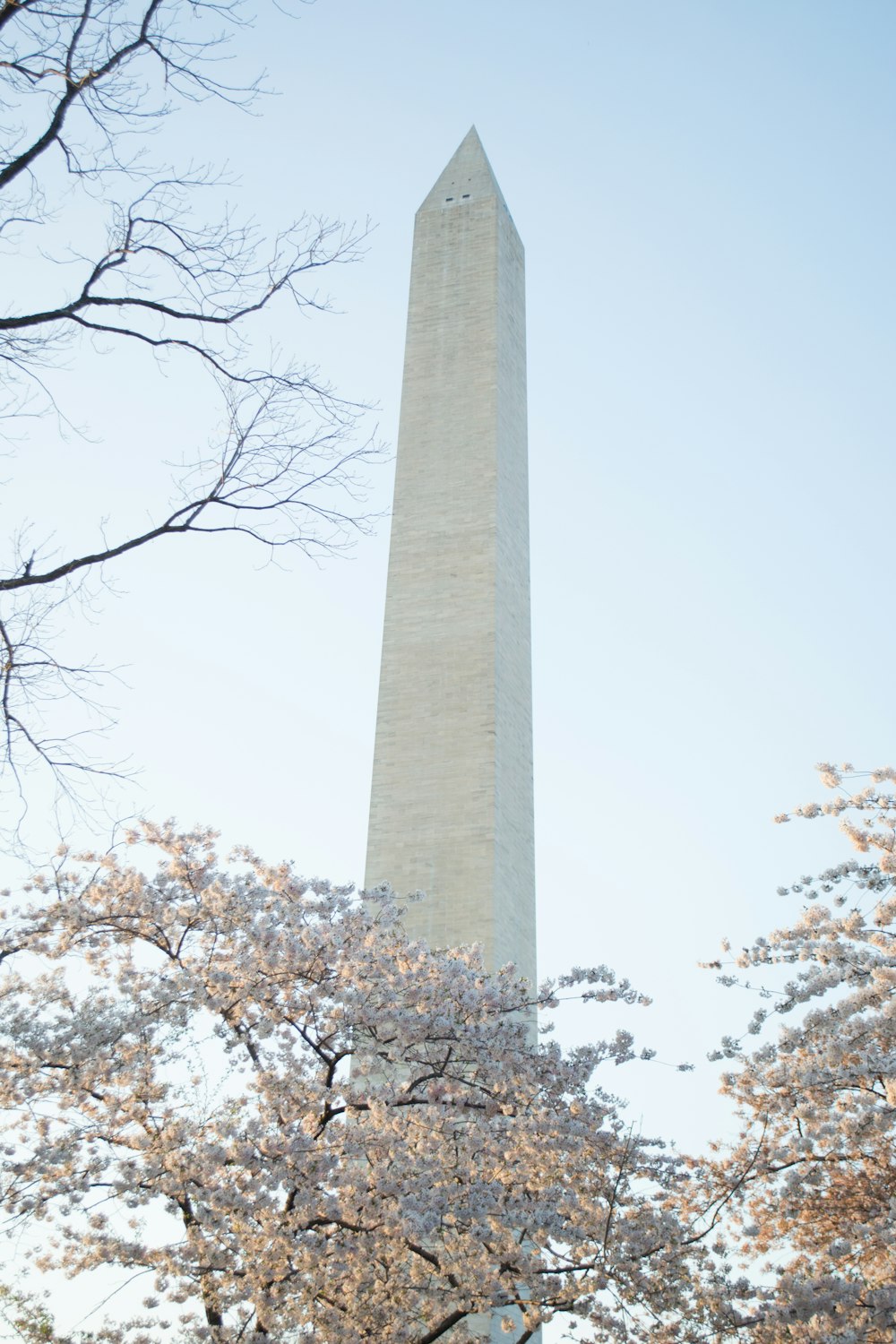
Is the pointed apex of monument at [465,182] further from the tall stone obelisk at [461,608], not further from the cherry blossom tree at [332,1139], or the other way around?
the cherry blossom tree at [332,1139]

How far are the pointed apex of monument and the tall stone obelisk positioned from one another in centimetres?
6

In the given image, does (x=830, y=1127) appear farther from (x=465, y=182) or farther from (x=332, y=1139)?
(x=465, y=182)

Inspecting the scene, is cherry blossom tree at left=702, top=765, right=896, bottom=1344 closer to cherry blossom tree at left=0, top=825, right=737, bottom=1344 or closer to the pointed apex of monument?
cherry blossom tree at left=0, top=825, right=737, bottom=1344

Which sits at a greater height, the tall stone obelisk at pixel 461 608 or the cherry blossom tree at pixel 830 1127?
the tall stone obelisk at pixel 461 608

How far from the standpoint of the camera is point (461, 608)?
962 inches

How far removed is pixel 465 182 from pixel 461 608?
1183 centimetres

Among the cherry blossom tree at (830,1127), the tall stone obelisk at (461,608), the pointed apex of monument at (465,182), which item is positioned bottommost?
the cherry blossom tree at (830,1127)

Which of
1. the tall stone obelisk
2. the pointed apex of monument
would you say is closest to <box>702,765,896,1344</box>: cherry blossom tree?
the tall stone obelisk

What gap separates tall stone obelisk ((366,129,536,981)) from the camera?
22.1 metres

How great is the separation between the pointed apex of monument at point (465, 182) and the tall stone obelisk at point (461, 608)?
0.21ft

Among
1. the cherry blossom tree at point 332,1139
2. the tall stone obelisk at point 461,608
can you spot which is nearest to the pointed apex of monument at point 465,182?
the tall stone obelisk at point 461,608

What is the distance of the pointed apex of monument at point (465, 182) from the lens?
2998cm

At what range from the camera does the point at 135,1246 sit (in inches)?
436

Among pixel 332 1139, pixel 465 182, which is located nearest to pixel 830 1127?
pixel 332 1139
